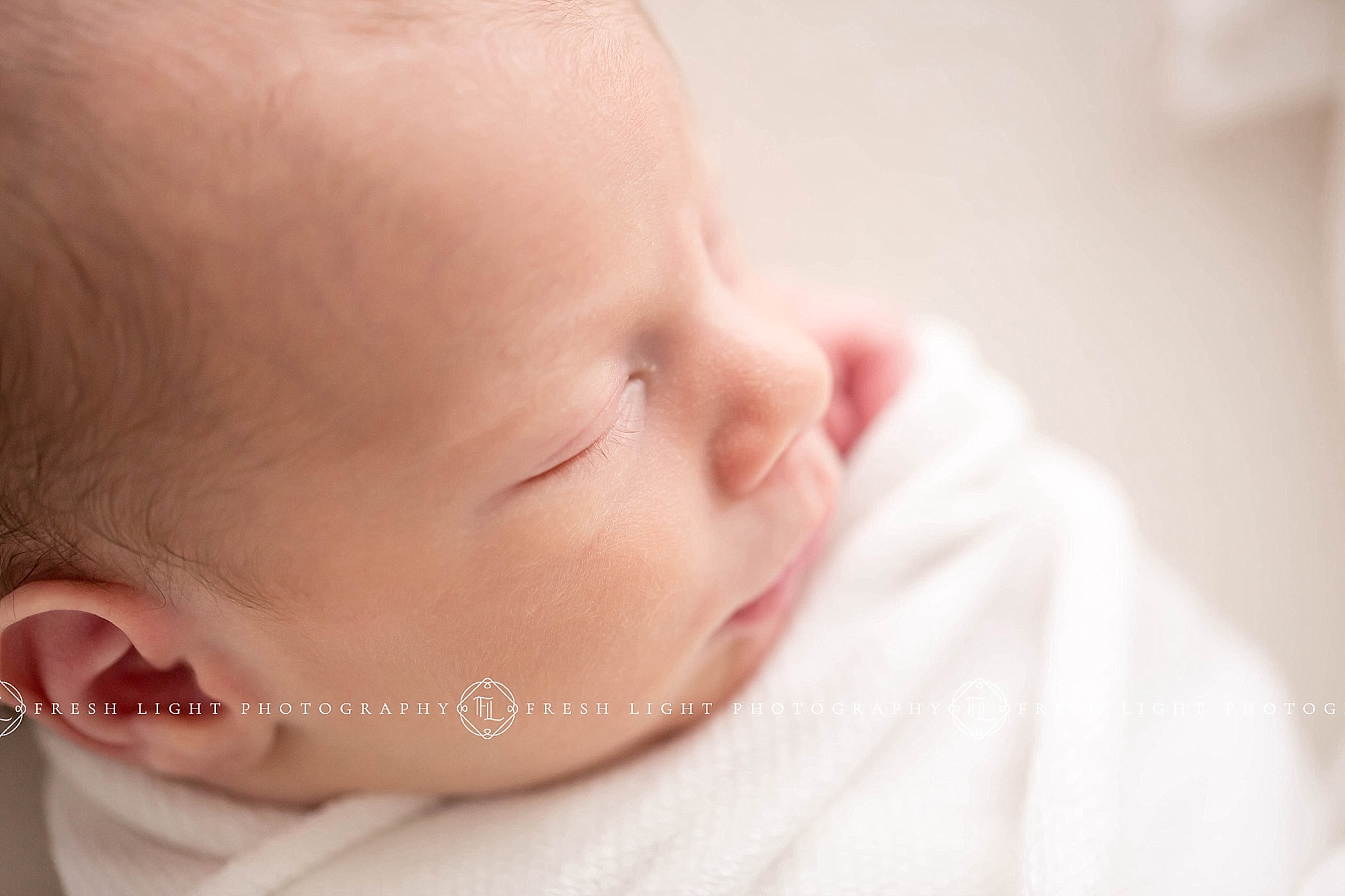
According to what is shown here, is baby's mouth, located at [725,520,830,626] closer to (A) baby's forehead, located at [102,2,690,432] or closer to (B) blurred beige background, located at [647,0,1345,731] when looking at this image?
(A) baby's forehead, located at [102,2,690,432]

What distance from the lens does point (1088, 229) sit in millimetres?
1194

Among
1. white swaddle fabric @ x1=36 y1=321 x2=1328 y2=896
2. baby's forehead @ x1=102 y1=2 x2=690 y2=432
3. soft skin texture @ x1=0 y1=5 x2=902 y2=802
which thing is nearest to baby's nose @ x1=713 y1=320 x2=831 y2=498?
soft skin texture @ x1=0 y1=5 x2=902 y2=802

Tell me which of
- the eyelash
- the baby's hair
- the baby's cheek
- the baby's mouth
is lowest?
the baby's mouth

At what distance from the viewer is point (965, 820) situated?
78 cm

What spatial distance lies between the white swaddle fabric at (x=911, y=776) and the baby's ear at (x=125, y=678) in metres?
0.12

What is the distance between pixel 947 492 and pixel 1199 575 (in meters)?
0.38

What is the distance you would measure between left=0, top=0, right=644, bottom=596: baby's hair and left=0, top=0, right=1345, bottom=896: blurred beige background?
0.71 meters

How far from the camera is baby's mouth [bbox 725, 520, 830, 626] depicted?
809 mm

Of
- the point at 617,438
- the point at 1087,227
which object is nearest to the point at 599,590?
the point at 617,438

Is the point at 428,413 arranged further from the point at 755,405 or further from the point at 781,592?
the point at 781,592

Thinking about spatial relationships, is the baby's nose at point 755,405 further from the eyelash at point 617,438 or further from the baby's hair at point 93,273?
the baby's hair at point 93,273

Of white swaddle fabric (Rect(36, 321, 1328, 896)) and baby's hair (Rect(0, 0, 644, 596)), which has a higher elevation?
baby's hair (Rect(0, 0, 644, 596))

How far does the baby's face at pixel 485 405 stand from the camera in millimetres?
540

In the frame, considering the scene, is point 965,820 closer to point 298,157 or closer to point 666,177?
point 666,177
